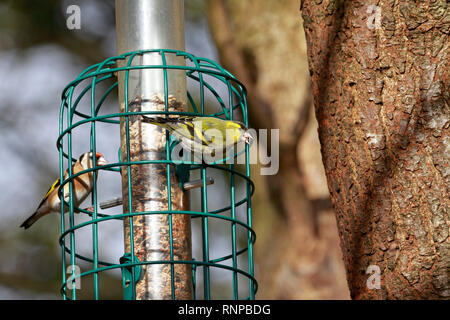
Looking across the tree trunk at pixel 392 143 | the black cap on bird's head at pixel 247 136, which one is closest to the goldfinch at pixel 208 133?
the black cap on bird's head at pixel 247 136

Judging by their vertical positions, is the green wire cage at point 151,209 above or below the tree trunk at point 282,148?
below

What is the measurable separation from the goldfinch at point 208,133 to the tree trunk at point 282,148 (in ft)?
13.0

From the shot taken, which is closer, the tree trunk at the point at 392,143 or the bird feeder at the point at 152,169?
the tree trunk at the point at 392,143

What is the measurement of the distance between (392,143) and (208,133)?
1316 millimetres

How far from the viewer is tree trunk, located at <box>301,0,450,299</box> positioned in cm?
428

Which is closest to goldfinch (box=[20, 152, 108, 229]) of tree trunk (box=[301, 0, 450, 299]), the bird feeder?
the bird feeder

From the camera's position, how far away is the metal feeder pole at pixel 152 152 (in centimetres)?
509

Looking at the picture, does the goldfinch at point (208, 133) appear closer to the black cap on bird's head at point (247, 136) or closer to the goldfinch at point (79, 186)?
the black cap on bird's head at point (247, 136)

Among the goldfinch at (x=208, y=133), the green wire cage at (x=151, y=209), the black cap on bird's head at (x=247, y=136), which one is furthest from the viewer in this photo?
the black cap on bird's head at (x=247, y=136)

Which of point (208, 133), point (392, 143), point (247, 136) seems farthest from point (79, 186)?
point (392, 143)

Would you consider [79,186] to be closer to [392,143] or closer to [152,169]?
[152,169]

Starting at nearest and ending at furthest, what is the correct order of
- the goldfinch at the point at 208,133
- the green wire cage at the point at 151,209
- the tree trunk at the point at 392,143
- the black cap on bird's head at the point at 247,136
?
the tree trunk at the point at 392,143, the green wire cage at the point at 151,209, the goldfinch at the point at 208,133, the black cap on bird's head at the point at 247,136

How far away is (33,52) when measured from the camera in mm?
12195

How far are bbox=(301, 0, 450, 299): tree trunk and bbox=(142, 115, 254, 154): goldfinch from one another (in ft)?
2.40
